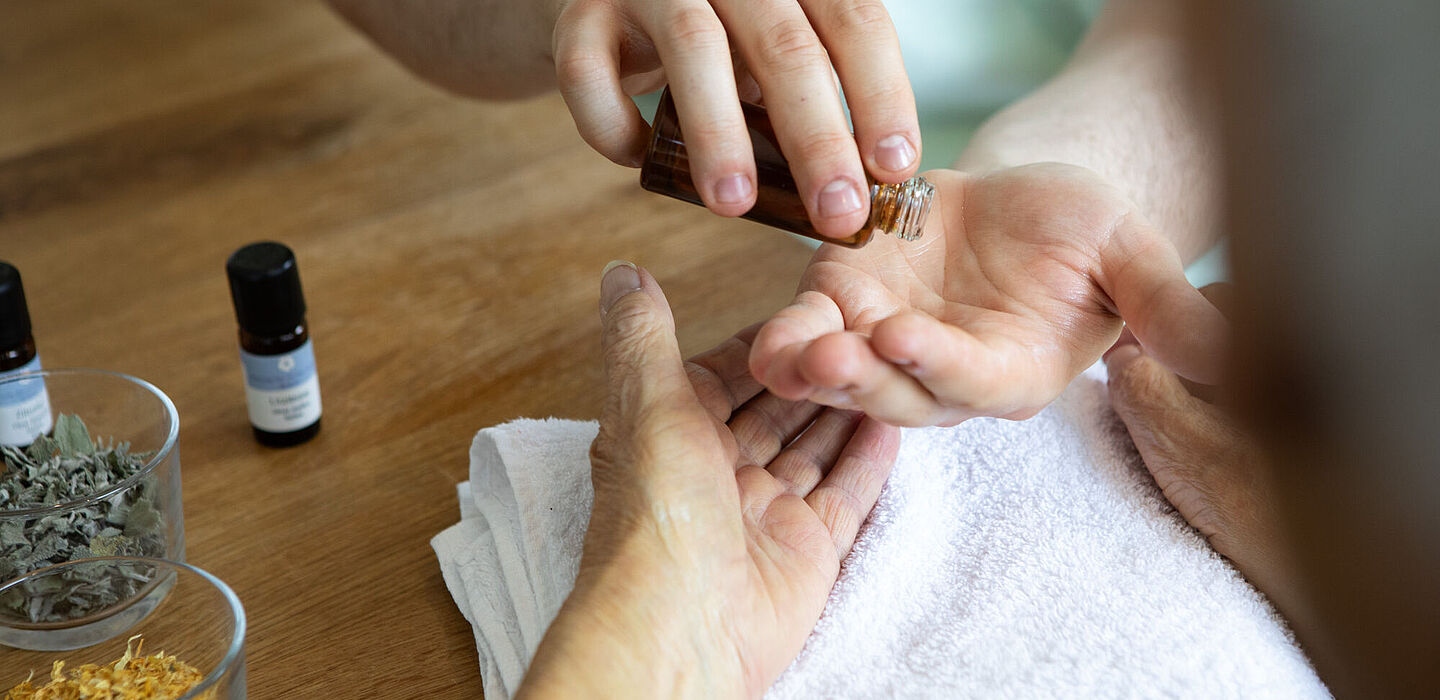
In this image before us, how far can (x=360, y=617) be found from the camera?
74cm

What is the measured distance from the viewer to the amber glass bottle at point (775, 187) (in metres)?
0.67

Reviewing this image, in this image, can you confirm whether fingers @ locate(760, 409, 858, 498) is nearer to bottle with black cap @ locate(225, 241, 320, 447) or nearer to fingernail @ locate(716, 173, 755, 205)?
fingernail @ locate(716, 173, 755, 205)

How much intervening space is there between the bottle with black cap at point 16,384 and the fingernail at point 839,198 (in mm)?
596

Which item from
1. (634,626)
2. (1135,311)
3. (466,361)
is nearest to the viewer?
(634,626)

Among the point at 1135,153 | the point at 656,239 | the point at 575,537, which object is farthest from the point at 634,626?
the point at 1135,153

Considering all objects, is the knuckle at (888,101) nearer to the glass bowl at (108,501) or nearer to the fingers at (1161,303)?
the fingers at (1161,303)

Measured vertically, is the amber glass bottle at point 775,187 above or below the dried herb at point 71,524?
above

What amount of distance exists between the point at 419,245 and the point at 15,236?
408 mm

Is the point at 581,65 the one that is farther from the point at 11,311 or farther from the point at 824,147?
the point at 11,311

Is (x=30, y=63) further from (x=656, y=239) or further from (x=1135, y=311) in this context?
(x=1135, y=311)

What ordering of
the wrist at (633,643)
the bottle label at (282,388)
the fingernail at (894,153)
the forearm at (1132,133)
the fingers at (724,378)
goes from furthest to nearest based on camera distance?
the forearm at (1132,133) < the bottle label at (282,388) < the fingers at (724,378) < the fingernail at (894,153) < the wrist at (633,643)

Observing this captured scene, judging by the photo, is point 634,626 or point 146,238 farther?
point 146,238

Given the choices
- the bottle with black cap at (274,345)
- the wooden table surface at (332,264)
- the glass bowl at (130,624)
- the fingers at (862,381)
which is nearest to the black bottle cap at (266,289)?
the bottle with black cap at (274,345)

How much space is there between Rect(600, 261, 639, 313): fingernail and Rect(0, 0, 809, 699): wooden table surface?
211mm
